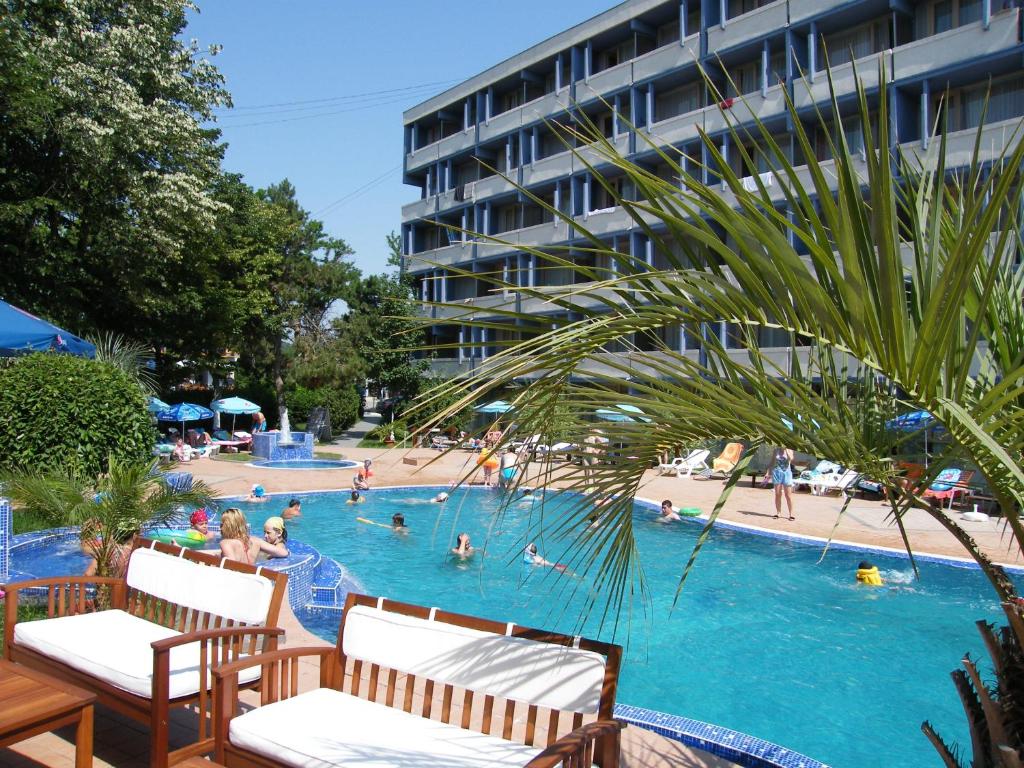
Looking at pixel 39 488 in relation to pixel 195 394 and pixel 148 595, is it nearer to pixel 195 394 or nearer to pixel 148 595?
pixel 148 595

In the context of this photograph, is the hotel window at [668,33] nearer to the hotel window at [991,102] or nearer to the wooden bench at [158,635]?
the hotel window at [991,102]

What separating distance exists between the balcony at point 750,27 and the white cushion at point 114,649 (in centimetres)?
2504

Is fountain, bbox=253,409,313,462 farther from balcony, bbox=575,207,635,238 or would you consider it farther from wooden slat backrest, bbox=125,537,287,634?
wooden slat backrest, bbox=125,537,287,634

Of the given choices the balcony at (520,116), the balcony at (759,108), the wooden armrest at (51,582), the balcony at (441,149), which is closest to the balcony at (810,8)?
the balcony at (759,108)

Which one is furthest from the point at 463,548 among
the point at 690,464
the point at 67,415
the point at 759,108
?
the point at 759,108

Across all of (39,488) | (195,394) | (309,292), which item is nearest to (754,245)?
(39,488)

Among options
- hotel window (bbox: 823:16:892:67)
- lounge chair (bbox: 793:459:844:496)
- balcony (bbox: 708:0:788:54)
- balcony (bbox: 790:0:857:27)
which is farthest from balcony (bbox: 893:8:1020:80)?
lounge chair (bbox: 793:459:844:496)

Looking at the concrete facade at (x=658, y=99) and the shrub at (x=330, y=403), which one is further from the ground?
the concrete facade at (x=658, y=99)

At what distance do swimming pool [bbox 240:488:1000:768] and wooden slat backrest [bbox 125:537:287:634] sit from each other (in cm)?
162

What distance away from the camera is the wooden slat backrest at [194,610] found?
4.11m

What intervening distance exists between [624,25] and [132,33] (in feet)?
61.5

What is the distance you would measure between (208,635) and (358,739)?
3.08 feet

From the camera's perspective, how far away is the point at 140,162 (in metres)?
19.7

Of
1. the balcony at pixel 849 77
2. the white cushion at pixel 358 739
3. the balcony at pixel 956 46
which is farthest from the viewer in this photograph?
the balcony at pixel 849 77
